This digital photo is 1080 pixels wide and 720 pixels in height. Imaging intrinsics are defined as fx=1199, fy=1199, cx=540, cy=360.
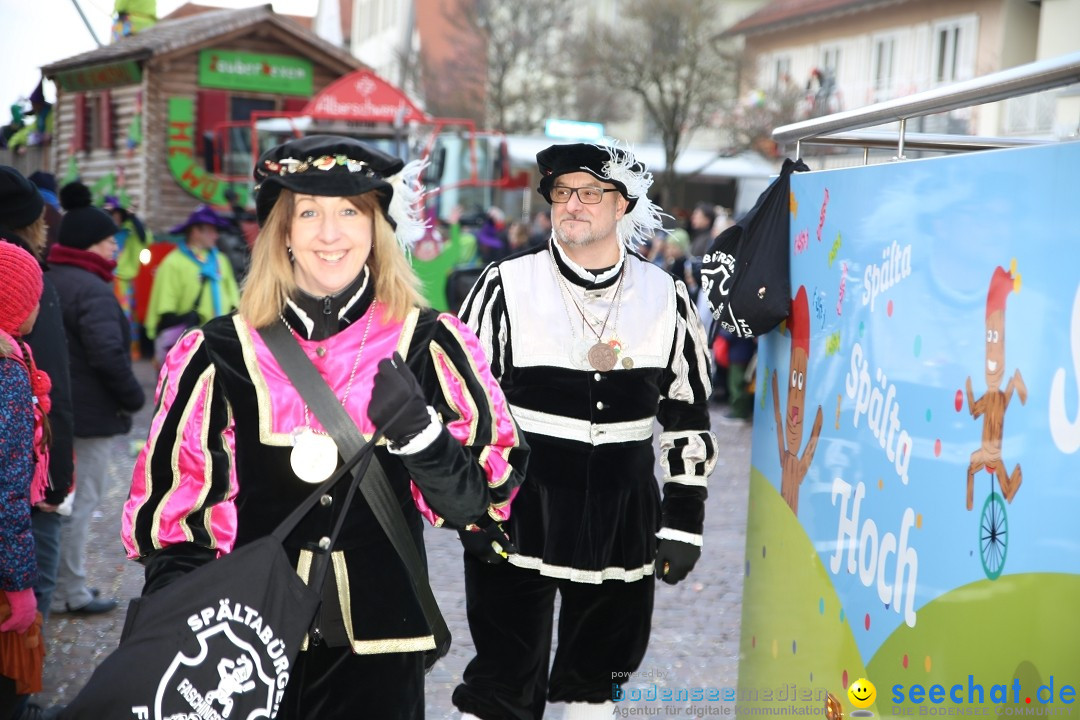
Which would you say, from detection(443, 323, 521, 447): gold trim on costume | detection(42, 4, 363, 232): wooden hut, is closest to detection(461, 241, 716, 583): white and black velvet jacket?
detection(443, 323, 521, 447): gold trim on costume

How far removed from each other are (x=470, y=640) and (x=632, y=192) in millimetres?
2476

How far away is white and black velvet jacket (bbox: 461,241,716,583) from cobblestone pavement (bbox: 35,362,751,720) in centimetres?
120

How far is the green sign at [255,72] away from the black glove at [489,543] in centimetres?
1768

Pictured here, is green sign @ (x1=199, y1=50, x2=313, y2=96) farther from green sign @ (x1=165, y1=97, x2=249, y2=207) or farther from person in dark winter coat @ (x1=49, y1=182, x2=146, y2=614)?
person in dark winter coat @ (x1=49, y1=182, x2=146, y2=614)

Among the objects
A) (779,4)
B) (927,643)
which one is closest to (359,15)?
(779,4)

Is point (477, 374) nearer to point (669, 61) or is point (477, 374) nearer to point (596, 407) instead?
point (596, 407)

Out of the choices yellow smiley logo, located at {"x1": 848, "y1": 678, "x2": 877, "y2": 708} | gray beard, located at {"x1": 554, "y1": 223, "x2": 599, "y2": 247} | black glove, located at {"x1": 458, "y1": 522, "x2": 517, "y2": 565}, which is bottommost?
yellow smiley logo, located at {"x1": 848, "y1": 678, "x2": 877, "y2": 708}

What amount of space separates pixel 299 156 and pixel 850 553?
5.47ft

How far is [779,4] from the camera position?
124 ft

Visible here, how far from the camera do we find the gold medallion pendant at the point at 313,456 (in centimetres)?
259

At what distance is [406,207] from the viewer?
289 cm

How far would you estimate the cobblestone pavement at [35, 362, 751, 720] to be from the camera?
16.3 feet

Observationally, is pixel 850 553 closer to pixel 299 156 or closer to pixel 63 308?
pixel 299 156

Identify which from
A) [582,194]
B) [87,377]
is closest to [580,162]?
[582,194]
